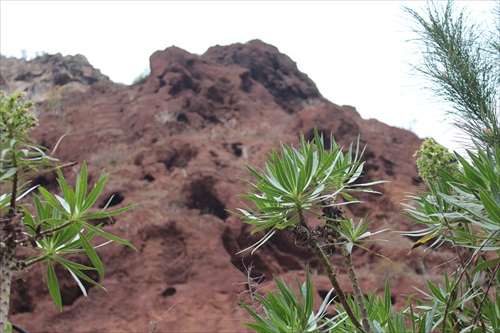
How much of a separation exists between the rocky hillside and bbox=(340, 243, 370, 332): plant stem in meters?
1.84

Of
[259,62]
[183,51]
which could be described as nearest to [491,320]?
[183,51]

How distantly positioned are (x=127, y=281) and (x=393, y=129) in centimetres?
1451

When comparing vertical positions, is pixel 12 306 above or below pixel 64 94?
below

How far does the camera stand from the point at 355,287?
152 centimetres

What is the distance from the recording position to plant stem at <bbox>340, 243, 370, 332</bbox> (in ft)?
4.63

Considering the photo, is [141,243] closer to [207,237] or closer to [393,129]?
[207,237]

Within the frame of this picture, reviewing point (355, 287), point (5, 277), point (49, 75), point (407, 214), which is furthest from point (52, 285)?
point (49, 75)

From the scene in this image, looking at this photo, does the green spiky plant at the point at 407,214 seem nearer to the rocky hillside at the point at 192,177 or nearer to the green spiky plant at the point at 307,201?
the green spiky plant at the point at 307,201

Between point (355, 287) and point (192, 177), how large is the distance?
1109cm

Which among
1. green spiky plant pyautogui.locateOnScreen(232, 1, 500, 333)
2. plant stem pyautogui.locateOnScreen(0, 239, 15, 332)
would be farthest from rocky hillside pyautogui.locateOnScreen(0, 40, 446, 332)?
plant stem pyautogui.locateOnScreen(0, 239, 15, 332)

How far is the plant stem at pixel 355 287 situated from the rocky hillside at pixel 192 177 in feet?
6.04

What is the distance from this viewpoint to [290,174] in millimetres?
1623

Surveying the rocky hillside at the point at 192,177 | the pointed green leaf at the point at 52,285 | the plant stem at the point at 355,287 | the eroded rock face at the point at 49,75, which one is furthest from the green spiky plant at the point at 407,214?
the eroded rock face at the point at 49,75

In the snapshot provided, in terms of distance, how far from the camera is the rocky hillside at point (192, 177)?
8859 mm
